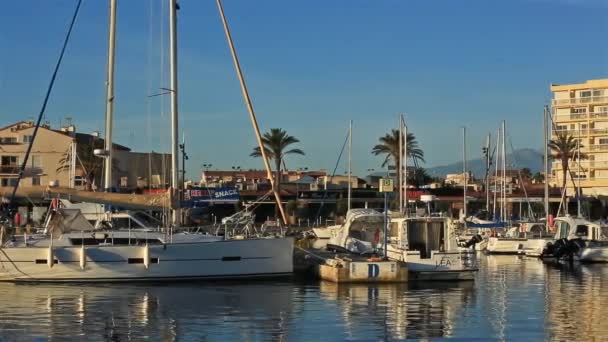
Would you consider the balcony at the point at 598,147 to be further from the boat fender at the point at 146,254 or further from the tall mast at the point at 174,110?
the boat fender at the point at 146,254

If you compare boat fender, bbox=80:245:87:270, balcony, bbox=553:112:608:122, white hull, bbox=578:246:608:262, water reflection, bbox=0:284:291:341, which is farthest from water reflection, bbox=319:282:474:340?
balcony, bbox=553:112:608:122

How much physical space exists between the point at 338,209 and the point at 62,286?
57.7 m

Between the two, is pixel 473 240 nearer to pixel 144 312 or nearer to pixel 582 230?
pixel 582 230

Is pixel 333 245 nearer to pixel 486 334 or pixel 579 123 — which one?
pixel 486 334

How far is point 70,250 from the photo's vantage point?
3178cm

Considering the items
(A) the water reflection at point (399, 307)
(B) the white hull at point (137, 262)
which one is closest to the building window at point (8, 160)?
(B) the white hull at point (137, 262)

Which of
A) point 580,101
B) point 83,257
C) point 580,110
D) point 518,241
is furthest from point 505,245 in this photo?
point 580,110

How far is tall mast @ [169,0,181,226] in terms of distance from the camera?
34.3 metres

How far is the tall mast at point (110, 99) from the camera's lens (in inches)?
1432

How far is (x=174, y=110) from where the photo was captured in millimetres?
35375

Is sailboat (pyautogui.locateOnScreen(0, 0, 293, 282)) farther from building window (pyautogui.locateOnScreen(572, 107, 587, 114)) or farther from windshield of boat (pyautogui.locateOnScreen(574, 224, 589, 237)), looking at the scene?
building window (pyautogui.locateOnScreen(572, 107, 587, 114))

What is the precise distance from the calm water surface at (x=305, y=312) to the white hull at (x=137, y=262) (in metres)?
0.71

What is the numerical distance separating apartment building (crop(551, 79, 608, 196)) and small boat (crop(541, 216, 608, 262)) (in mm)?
53072

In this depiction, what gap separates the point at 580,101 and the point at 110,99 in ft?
271
